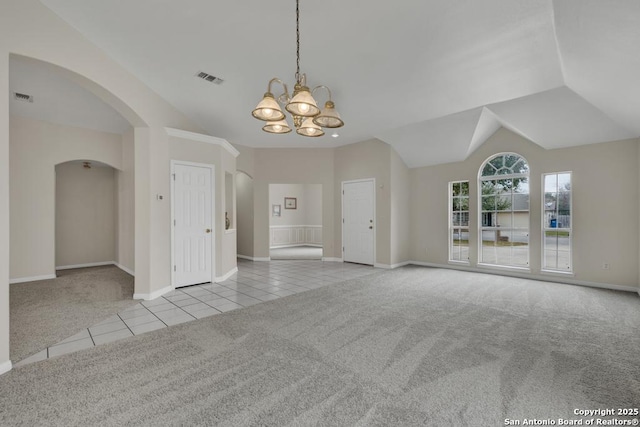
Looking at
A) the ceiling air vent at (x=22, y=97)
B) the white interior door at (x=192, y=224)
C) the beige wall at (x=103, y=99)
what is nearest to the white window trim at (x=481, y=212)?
the white interior door at (x=192, y=224)

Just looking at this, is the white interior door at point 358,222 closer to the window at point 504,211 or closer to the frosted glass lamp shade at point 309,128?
the window at point 504,211

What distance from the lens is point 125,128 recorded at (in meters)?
6.02

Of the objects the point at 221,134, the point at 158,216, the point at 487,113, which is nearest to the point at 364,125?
the point at 487,113

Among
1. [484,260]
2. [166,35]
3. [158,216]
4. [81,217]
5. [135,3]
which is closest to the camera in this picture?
[135,3]

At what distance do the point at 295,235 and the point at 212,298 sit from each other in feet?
23.2

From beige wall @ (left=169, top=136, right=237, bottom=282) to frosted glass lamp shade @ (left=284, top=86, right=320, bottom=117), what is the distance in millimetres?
2793

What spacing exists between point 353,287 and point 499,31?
388 cm

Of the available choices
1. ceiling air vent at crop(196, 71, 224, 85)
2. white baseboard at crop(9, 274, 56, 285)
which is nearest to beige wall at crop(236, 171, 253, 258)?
ceiling air vent at crop(196, 71, 224, 85)

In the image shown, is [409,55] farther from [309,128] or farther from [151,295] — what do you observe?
[151,295]

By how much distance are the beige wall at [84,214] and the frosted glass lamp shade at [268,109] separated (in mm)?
5976

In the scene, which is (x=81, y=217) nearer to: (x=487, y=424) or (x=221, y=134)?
(x=221, y=134)

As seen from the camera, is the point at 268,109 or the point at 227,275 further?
the point at 227,275

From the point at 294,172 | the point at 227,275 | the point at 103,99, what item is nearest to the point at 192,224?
the point at 227,275

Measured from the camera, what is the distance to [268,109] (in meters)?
2.92
